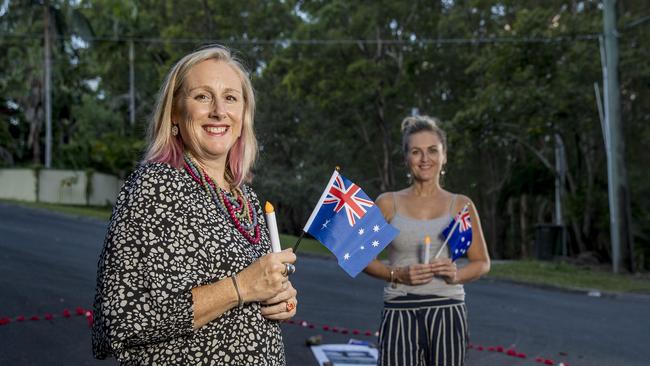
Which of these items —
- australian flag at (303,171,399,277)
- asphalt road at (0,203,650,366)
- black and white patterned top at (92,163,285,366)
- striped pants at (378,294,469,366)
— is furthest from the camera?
asphalt road at (0,203,650,366)

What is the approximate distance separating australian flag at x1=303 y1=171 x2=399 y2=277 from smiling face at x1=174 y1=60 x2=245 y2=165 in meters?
0.53

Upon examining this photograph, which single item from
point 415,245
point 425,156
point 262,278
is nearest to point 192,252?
point 262,278

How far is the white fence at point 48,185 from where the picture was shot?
34.1m

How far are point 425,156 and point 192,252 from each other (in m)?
2.30

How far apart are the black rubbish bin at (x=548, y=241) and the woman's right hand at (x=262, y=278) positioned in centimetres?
2128

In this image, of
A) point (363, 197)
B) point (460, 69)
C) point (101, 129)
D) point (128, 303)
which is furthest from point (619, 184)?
point (101, 129)

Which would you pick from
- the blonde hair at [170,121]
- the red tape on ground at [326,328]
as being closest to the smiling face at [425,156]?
the blonde hair at [170,121]

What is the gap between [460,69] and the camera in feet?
103

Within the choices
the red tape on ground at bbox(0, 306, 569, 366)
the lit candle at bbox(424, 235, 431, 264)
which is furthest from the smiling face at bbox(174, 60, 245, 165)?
the red tape on ground at bbox(0, 306, 569, 366)

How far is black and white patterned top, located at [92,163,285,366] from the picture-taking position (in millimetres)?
2094

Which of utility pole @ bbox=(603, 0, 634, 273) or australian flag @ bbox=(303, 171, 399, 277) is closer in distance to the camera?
australian flag @ bbox=(303, 171, 399, 277)

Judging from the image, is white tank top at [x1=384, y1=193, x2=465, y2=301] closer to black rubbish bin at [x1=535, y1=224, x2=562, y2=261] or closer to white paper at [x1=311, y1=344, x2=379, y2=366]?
white paper at [x1=311, y1=344, x2=379, y2=366]

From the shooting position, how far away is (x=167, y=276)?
6.96 feet

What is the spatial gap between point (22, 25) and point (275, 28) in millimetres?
14827
